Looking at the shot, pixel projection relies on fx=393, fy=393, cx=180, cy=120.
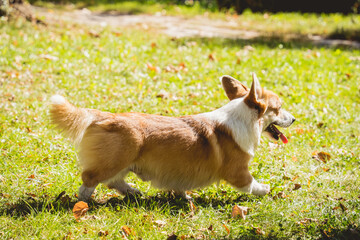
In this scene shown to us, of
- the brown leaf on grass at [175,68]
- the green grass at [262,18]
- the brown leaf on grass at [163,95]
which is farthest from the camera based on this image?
the green grass at [262,18]

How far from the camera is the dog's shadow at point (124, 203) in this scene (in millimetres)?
3564

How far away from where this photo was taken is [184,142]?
3.66 meters

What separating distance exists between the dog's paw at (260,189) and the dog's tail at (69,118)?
69.8 inches

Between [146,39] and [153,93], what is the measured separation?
3.07m

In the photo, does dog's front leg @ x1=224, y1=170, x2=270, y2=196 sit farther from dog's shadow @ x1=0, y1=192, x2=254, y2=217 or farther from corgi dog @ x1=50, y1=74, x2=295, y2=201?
dog's shadow @ x1=0, y1=192, x2=254, y2=217

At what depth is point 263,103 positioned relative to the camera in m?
3.84

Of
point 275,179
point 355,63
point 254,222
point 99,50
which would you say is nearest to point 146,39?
point 99,50

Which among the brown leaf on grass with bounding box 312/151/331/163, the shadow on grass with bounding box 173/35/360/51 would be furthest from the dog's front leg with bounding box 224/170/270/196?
the shadow on grass with bounding box 173/35/360/51

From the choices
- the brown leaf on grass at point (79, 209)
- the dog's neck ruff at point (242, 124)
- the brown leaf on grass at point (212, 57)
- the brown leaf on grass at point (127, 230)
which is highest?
the brown leaf on grass at point (212, 57)

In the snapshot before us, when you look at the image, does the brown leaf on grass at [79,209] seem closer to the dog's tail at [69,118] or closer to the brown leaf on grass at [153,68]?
the dog's tail at [69,118]

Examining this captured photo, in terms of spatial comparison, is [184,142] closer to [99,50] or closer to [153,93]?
[153,93]

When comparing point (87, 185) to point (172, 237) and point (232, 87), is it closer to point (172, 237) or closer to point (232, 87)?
point (172, 237)

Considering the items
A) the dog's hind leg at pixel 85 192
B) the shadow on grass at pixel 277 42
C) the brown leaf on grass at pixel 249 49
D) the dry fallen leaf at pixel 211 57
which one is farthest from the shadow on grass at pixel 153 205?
the shadow on grass at pixel 277 42

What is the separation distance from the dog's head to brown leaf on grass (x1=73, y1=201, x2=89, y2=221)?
1.81 m
